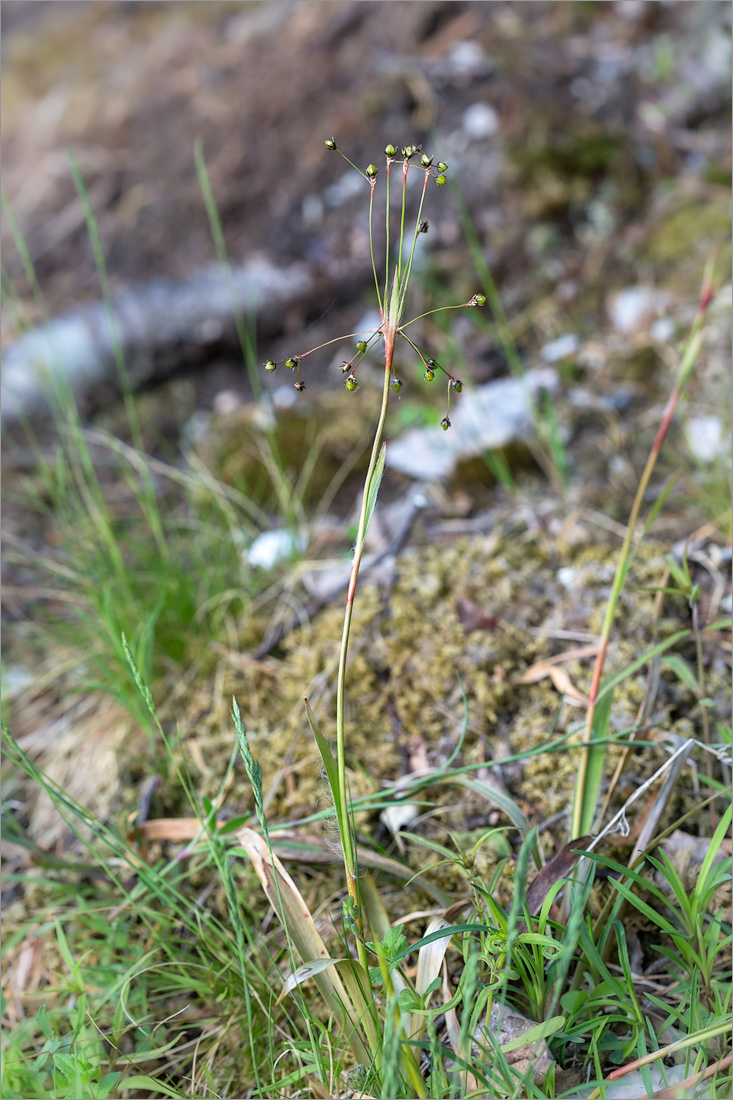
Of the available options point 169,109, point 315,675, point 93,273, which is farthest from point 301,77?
point 315,675

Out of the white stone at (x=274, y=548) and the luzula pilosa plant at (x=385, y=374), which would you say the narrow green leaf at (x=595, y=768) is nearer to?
the luzula pilosa plant at (x=385, y=374)

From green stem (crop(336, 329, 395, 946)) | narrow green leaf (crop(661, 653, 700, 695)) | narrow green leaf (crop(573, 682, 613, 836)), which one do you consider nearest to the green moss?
narrow green leaf (crop(661, 653, 700, 695))

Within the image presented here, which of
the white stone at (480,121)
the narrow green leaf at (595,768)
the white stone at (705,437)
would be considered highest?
the white stone at (480,121)

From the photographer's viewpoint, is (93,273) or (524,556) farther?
(93,273)

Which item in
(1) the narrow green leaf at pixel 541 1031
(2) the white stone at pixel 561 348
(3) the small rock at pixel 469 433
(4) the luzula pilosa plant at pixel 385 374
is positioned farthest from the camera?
(2) the white stone at pixel 561 348

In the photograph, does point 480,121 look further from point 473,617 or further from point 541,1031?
point 541,1031

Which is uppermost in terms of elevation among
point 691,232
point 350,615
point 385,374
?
point 385,374

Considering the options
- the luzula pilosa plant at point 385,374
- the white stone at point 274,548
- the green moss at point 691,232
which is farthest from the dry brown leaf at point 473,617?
the green moss at point 691,232

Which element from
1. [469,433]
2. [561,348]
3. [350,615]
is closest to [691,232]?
[561,348]

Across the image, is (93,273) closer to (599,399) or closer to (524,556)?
(599,399)

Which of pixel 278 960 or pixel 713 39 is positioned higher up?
pixel 713 39

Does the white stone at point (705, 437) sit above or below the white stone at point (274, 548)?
below
